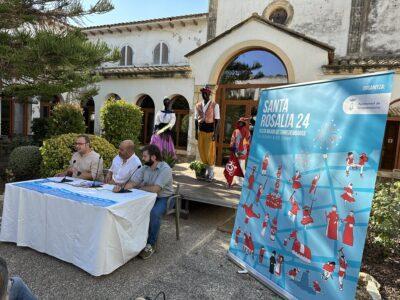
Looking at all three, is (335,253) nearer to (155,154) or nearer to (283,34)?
(155,154)

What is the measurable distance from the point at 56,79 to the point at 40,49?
1.49m

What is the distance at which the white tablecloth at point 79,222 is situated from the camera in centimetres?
316

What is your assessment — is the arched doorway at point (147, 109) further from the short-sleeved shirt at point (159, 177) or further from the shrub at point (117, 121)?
the short-sleeved shirt at point (159, 177)

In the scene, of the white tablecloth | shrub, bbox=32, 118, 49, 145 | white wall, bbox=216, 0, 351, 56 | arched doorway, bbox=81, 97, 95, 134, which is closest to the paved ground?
the white tablecloth

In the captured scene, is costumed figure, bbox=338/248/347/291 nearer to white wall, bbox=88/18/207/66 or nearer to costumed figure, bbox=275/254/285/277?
costumed figure, bbox=275/254/285/277

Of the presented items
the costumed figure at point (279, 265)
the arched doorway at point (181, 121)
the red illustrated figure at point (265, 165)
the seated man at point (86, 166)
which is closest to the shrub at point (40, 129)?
the seated man at point (86, 166)

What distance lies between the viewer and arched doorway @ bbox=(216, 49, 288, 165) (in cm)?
1000

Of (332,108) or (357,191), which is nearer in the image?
(357,191)

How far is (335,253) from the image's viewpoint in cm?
257

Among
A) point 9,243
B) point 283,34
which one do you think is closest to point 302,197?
point 9,243

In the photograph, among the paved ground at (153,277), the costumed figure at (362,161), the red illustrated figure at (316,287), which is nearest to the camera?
the costumed figure at (362,161)

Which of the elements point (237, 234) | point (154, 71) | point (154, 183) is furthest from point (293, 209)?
point (154, 71)

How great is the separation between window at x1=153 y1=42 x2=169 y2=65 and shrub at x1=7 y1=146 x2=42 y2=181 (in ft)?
34.0

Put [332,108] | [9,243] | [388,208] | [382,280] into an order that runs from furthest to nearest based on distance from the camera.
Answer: [9,243] → [388,208] → [382,280] → [332,108]
